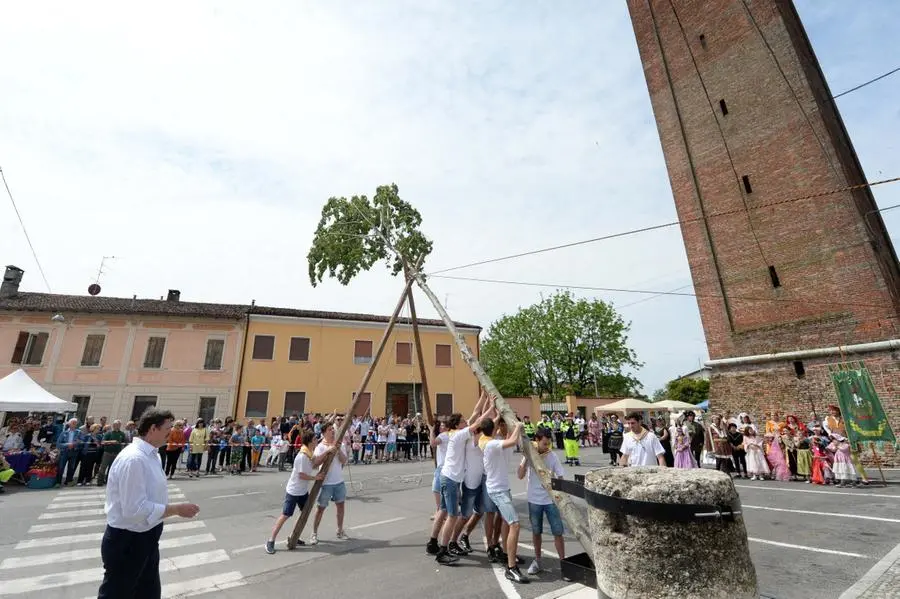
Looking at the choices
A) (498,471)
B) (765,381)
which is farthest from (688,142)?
(498,471)

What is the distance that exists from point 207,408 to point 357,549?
22.3 meters

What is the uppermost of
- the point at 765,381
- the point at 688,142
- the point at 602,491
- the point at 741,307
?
the point at 688,142

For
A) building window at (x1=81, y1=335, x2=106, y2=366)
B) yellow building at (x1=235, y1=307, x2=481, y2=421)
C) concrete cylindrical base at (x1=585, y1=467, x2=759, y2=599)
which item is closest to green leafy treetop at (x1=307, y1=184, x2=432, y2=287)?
concrete cylindrical base at (x1=585, y1=467, x2=759, y2=599)

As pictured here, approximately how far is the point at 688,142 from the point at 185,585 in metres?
24.2

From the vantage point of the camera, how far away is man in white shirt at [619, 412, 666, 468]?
23.1 ft

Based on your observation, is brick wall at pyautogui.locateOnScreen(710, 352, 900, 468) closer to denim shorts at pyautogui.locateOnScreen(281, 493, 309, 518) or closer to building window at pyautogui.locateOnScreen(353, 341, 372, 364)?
denim shorts at pyautogui.locateOnScreen(281, 493, 309, 518)

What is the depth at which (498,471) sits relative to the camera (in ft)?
19.2

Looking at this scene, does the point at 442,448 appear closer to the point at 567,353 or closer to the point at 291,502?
the point at 291,502

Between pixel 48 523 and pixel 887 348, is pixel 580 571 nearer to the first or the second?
pixel 48 523

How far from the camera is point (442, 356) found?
30422mm

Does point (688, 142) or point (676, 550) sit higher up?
point (688, 142)

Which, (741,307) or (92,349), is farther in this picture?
(92,349)

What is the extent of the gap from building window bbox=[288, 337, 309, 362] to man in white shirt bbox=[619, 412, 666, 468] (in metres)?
23.3

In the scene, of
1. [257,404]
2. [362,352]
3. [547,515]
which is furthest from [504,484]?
[362,352]
